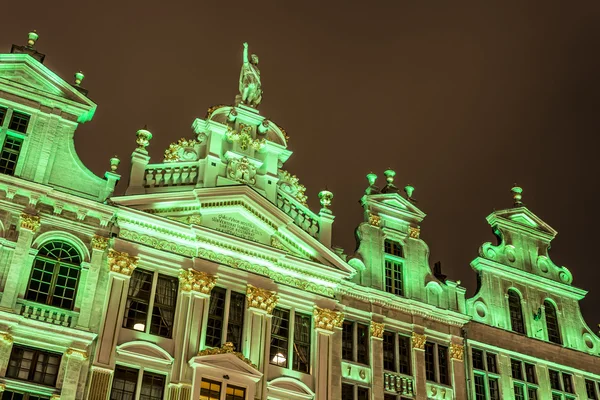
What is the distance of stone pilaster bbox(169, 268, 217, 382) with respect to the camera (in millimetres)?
28294

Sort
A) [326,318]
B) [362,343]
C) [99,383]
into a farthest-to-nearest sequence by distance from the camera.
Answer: [362,343] → [326,318] → [99,383]

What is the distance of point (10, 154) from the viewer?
29.7 m

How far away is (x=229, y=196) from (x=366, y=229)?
23.0 ft

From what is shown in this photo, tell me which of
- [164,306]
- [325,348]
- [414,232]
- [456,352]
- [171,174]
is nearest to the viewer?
[164,306]

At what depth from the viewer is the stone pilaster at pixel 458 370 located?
111 ft

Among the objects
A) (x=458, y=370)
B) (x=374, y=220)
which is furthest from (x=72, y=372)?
(x=458, y=370)

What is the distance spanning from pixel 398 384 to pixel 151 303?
10.5 meters

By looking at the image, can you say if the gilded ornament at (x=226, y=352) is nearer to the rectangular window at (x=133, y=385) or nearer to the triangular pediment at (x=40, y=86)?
the rectangular window at (x=133, y=385)

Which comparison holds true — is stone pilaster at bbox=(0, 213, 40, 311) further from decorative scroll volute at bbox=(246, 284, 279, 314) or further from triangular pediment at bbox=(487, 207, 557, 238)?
triangular pediment at bbox=(487, 207, 557, 238)

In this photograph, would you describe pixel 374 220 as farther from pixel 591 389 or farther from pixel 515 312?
pixel 591 389

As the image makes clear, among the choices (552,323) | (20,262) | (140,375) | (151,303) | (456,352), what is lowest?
(140,375)

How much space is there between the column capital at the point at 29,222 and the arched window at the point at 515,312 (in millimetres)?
21049

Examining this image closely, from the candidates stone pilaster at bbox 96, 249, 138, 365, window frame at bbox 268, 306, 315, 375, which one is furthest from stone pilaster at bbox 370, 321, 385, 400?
stone pilaster at bbox 96, 249, 138, 365

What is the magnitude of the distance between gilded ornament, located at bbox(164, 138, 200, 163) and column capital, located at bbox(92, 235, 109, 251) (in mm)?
4798
